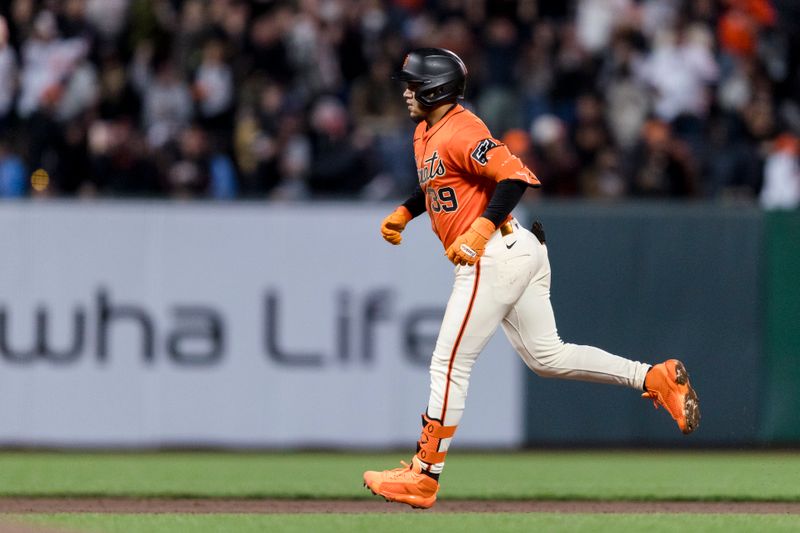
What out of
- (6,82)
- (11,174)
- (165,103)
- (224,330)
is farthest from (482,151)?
(6,82)

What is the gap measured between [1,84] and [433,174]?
7.79 metres

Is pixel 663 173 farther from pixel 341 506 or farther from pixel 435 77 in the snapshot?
pixel 341 506

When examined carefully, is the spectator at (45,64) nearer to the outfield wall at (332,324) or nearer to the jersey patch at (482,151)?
the outfield wall at (332,324)

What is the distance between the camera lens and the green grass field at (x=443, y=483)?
23.4 ft

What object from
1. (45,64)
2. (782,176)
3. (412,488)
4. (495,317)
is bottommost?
(412,488)

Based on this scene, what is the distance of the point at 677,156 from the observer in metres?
12.8

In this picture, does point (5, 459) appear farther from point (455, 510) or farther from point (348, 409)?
point (455, 510)

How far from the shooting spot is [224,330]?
11586 mm

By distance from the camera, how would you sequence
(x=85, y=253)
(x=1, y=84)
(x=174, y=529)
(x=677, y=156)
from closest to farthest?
(x=174, y=529)
(x=85, y=253)
(x=677, y=156)
(x=1, y=84)

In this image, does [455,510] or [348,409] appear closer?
[455,510]

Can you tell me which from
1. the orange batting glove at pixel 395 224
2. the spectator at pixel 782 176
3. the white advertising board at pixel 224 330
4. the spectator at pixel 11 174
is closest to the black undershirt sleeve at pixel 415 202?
the orange batting glove at pixel 395 224

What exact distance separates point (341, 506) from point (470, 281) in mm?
1484

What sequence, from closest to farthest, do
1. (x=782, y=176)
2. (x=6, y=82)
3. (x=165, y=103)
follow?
(x=782, y=176)
(x=6, y=82)
(x=165, y=103)

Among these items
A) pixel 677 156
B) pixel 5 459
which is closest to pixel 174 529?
pixel 5 459
